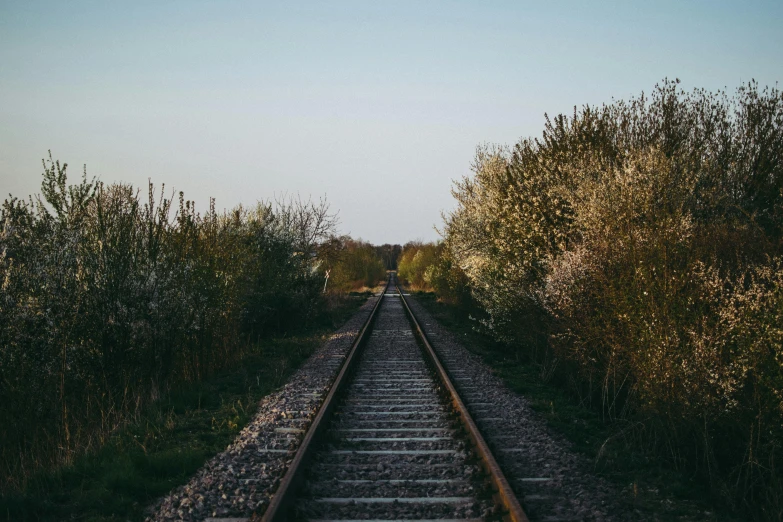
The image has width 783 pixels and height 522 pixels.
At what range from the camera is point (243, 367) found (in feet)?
40.8

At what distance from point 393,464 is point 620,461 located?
2355 mm

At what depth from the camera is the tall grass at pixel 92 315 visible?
24.6 feet

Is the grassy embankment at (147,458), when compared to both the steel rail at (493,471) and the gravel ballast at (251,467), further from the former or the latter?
the steel rail at (493,471)

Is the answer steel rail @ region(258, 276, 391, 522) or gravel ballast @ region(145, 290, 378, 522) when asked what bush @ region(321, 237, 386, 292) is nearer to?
gravel ballast @ region(145, 290, 378, 522)

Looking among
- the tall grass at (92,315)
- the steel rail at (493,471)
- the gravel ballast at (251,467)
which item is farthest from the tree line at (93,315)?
the steel rail at (493,471)

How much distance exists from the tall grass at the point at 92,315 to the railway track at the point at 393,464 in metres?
2.79

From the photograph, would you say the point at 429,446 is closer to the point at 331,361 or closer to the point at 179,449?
the point at 179,449

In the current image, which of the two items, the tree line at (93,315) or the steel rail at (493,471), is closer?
the steel rail at (493,471)

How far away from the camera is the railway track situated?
4699mm

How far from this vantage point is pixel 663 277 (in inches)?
270

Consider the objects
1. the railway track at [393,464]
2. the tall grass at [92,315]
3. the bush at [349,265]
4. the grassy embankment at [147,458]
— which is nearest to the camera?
the railway track at [393,464]

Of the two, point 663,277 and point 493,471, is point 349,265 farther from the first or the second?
point 493,471

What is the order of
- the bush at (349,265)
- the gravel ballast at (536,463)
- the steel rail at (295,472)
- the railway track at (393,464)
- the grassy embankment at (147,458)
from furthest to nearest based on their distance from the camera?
the bush at (349,265)
the grassy embankment at (147,458)
the gravel ballast at (536,463)
the railway track at (393,464)
the steel rail at (295,472)

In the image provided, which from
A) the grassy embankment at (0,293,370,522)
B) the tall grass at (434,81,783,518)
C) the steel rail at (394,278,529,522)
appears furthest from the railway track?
the tall grass at (434,81,783,518)
